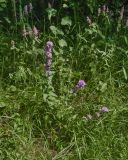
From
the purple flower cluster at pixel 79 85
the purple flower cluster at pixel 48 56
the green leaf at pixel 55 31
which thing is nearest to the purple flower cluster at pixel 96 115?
the purple flower cluster at pixel 79 85

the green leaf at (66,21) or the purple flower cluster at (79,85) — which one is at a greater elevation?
the green leaf at (66,21)

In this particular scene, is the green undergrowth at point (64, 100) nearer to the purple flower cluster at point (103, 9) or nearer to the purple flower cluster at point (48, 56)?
the purple flower cluster at point (48, 56)

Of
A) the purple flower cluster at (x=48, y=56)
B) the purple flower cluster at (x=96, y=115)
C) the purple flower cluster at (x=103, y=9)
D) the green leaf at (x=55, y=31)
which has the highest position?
the purple flower cluster at (x=103, y=9)

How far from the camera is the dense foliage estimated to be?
3541mm

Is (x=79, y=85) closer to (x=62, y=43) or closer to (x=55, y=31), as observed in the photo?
(x=62, y=43)

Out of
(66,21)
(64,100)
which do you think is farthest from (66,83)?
(66,21)

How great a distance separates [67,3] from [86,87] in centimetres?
102

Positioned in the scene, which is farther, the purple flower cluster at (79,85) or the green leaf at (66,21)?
the green leaf at (66,21)

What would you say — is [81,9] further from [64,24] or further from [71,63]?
[71,63]

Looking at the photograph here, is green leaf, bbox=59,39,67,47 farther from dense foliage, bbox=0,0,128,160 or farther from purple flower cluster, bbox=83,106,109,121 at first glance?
purple flower cluster, bbox=83,106,109,121

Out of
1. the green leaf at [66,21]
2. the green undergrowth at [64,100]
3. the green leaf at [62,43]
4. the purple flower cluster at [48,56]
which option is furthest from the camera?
the green leaf at [66,21]

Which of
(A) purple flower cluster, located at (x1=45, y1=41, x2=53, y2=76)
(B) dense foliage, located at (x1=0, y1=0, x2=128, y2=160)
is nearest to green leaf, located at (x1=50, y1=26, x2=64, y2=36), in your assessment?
(B) dense foliage, located at (x1=0, y1=0, x2=128, y2=160)

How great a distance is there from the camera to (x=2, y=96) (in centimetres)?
380

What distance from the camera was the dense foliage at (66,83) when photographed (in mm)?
3541
